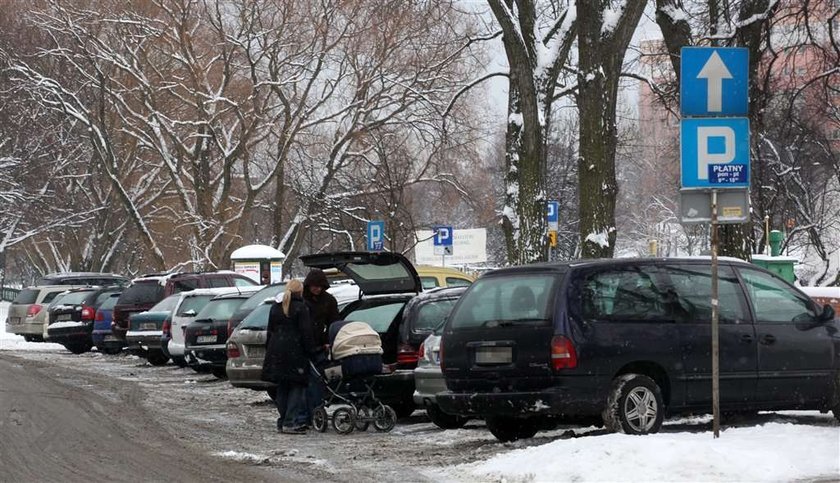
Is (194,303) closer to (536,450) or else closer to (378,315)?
(378,315)

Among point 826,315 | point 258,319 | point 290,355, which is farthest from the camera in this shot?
point 258,319

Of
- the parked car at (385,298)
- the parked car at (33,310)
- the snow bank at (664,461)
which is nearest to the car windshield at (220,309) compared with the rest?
the parked car at (385,298)

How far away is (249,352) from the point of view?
16.9 meters

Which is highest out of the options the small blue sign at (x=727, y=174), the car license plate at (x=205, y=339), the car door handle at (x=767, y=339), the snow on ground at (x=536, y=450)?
the small blue sign at (x=727, y=174)

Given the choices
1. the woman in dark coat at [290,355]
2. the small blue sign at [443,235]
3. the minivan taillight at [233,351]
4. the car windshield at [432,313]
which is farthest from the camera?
the small blue sign at [443,235]

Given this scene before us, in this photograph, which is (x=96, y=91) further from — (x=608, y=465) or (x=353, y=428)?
(x=608, y=465)

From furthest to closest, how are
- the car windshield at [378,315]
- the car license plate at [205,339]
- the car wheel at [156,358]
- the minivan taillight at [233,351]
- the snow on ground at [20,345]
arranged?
the snow on ground at [20,345]
the car wheel at [156,358]
the car license plate at [205,339]
the minivan taillight at [233,351]
the car windshield at [378,315]

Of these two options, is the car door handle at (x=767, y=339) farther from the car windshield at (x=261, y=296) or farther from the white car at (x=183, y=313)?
the white car at (x=183, y=313)

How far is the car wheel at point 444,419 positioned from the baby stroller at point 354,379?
18.4 inches

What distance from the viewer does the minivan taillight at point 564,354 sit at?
38.9ft

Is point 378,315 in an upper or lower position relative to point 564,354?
upper

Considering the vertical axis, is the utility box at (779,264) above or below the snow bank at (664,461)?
above

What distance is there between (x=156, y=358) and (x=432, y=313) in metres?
13.6

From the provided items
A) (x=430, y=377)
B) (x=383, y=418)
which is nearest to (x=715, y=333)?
(x=430, y=377)
